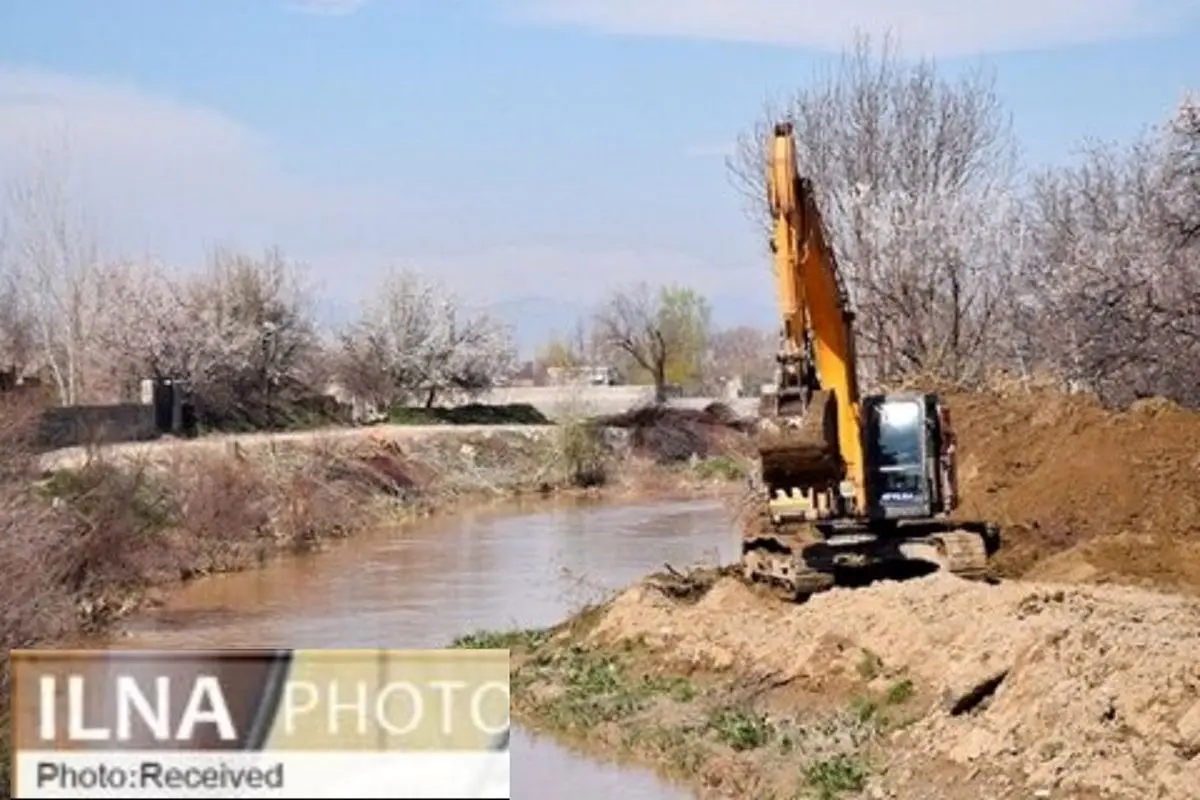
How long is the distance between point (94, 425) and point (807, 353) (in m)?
25.4

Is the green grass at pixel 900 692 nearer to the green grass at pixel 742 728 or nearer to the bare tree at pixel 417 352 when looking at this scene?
the green grass at pixel 742 728

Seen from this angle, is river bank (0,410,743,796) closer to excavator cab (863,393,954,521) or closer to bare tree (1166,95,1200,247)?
excavator cab (863,393,954,521)

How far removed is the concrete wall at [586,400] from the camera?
65.2m

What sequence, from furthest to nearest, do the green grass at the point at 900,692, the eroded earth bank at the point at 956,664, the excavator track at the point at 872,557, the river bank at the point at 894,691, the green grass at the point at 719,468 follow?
the green grass at the point at 719,468 → the excavator track at the point at 872,557 → the green grass at the point at 900,692 → the eroded earth bank at the point at 956,664 → the river bank at the point at 894,691

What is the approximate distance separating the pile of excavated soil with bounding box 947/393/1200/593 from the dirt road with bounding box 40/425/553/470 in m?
14.4

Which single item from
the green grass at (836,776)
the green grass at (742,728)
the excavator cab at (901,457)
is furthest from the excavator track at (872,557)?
the green grass at (836,776)

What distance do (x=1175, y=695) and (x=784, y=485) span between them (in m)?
8.09

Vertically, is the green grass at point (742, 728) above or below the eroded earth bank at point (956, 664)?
below

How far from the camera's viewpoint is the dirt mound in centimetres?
5997

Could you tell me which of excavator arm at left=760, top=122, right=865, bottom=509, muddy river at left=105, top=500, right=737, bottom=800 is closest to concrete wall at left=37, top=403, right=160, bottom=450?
muddy river at left=105, top=500, right=737, bottom=800

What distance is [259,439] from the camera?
5025 cm

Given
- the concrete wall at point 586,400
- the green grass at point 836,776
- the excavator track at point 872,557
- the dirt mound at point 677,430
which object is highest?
the concrete wall at point 586,400

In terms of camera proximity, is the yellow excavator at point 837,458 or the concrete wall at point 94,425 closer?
the yellow excavator at point 837,458

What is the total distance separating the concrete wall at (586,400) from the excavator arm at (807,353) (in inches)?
1594
